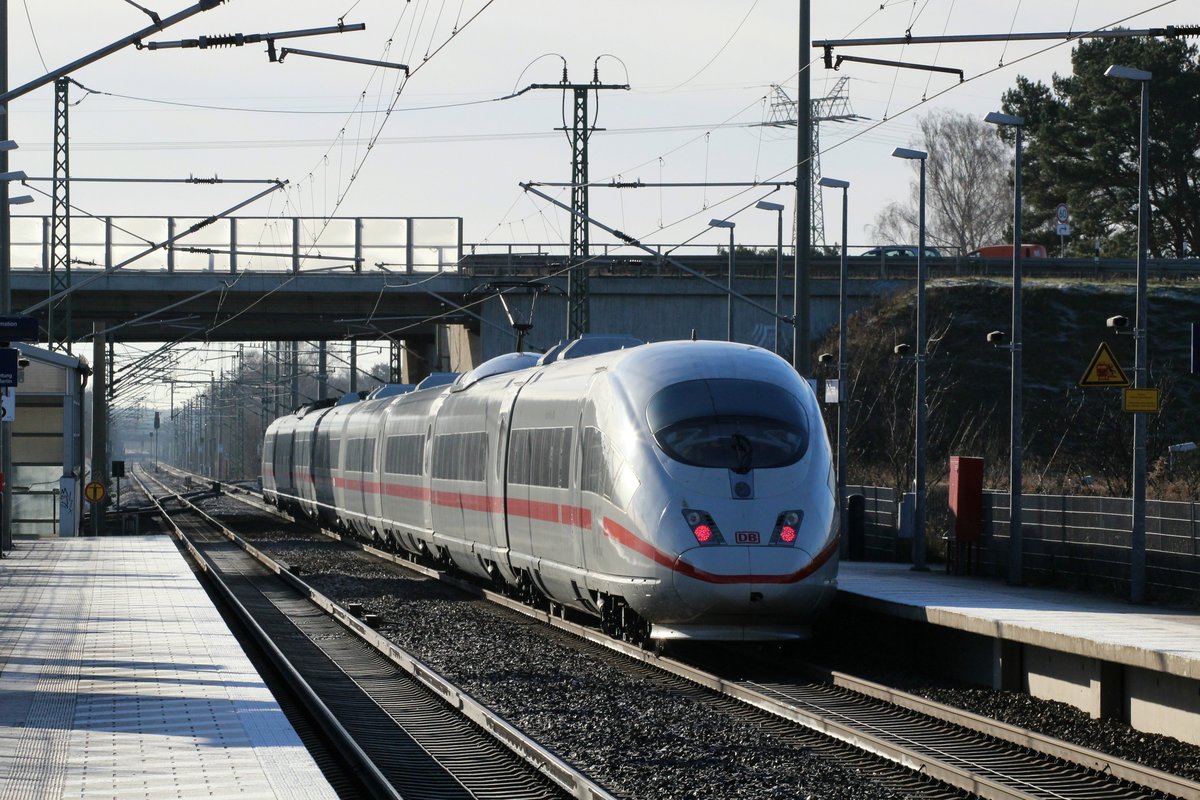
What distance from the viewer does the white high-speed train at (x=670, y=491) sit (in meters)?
15.9

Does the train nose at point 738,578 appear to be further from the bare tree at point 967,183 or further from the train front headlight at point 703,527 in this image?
the bare tree at point 967,183

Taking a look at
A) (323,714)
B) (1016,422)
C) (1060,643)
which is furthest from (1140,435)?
(323,714)

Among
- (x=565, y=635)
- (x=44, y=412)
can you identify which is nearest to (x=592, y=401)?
(x=565, y=635)

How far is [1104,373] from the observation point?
19.4m

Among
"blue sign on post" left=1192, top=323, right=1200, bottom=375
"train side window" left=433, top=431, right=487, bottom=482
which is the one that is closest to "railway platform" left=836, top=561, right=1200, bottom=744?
"blue sign on post" left=1192, top=323, right=1200, bottom=375

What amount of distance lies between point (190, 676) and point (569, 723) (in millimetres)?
3686

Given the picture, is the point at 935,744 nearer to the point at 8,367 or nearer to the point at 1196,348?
the point at 1196,348

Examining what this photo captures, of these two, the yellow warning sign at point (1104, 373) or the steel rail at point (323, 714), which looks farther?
the yellow warning sign at point (1104, 373)

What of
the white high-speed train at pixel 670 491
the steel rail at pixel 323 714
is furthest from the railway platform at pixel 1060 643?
the steel rail at pixel 323 714

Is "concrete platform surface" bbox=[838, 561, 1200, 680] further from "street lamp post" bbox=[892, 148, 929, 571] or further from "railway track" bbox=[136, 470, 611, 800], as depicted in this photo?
"railway track" bbox=[136, 470, 611, 800]

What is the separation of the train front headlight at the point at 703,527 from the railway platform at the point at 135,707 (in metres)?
4.12

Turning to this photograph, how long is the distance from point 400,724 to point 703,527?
3.58 m

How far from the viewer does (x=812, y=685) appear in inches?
612

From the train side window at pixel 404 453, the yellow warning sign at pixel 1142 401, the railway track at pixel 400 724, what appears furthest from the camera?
the train side window at pixel 404 453
